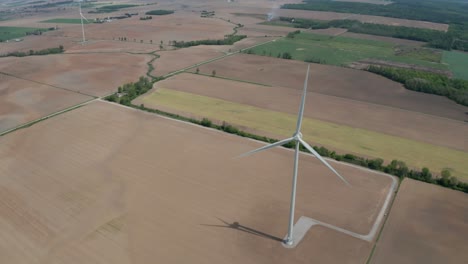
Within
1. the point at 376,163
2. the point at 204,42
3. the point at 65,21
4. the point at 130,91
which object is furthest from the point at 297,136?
the point at 65,21

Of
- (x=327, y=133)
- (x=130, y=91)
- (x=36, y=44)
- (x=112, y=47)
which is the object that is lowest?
(x=327, y=133)

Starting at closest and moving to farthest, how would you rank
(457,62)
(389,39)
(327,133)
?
1. (327,133)
2. (457,62)
3. (389,39)

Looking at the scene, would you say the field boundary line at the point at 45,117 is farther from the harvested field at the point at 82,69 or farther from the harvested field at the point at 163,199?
the harvested field at the point at 82,69

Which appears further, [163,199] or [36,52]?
[36,52]

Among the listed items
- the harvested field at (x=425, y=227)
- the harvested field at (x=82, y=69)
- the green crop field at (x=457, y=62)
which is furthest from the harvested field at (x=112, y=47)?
the harvested field at (x=425, y=227)

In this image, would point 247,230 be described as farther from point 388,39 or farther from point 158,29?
point 158,29

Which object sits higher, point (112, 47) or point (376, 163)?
point (112, 47)
